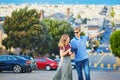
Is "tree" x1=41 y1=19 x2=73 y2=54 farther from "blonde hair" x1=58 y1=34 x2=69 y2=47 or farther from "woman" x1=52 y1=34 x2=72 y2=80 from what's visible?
"woman" x1=52 y1=34 x2=72 y2=80

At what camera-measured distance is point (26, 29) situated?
9.05 m

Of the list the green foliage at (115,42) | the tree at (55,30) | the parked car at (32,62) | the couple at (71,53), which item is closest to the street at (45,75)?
the parked car at (32,62)

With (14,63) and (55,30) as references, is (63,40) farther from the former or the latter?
(14,63)

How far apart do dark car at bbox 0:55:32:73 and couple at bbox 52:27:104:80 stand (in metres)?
0.73

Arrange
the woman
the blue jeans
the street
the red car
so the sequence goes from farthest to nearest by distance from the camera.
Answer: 1. the red car
2. the street
3. the blue jeans
4. the woman

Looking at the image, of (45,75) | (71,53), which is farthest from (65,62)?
(45,75)

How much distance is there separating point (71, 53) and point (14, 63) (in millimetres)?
1271

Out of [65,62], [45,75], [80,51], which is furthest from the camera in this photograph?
→ [45,75]

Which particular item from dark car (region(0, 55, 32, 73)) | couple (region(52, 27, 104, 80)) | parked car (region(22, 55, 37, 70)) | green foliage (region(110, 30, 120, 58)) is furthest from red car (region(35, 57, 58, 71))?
green foliage (region(110, 30, 120, 58))

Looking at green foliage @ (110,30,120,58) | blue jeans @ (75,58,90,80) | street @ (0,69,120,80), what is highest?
green foliage @ (110,30,120,58)

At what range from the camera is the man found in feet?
27.9

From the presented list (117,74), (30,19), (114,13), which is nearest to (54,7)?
(30,19)

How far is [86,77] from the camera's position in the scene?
28.6 feet

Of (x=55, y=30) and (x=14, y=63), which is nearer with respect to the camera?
(x=55, y=30)
